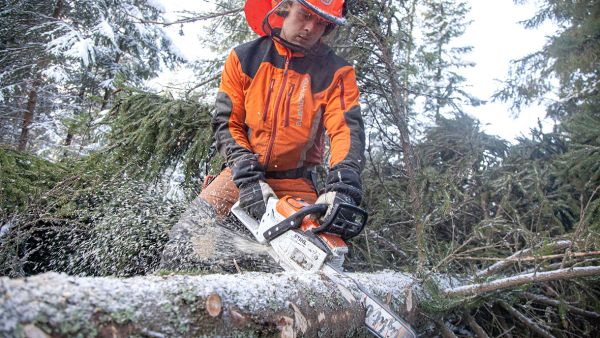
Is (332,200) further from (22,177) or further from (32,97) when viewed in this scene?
(32,97)

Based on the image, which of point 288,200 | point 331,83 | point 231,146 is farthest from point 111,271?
point 331,83

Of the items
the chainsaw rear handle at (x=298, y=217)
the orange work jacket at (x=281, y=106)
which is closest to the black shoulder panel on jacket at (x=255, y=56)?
the orange work jacket at (x=281, y=106)

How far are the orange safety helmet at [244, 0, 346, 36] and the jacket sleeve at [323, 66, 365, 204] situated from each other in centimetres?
39

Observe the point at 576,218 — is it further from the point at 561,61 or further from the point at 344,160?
the point at 561,61

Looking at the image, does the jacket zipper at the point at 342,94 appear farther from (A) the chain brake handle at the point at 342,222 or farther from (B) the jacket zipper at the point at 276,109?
(A) the chain brake handle at the point at 342,222

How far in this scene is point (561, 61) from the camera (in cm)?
650

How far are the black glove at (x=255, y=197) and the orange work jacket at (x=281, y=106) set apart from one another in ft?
0.48

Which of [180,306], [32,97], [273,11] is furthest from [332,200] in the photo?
[32,97]

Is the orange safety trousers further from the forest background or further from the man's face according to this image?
the man's face

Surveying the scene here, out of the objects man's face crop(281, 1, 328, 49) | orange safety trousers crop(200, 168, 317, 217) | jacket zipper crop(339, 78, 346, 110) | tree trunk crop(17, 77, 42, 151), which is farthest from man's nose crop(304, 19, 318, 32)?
tree trunk crop(17, 77, 42, 151)

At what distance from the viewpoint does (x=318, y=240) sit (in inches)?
78.7

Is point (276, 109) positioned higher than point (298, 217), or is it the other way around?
point (276, 109)

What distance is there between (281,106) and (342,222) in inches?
39.5

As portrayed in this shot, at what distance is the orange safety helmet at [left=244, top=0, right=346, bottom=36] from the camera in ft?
8.34
